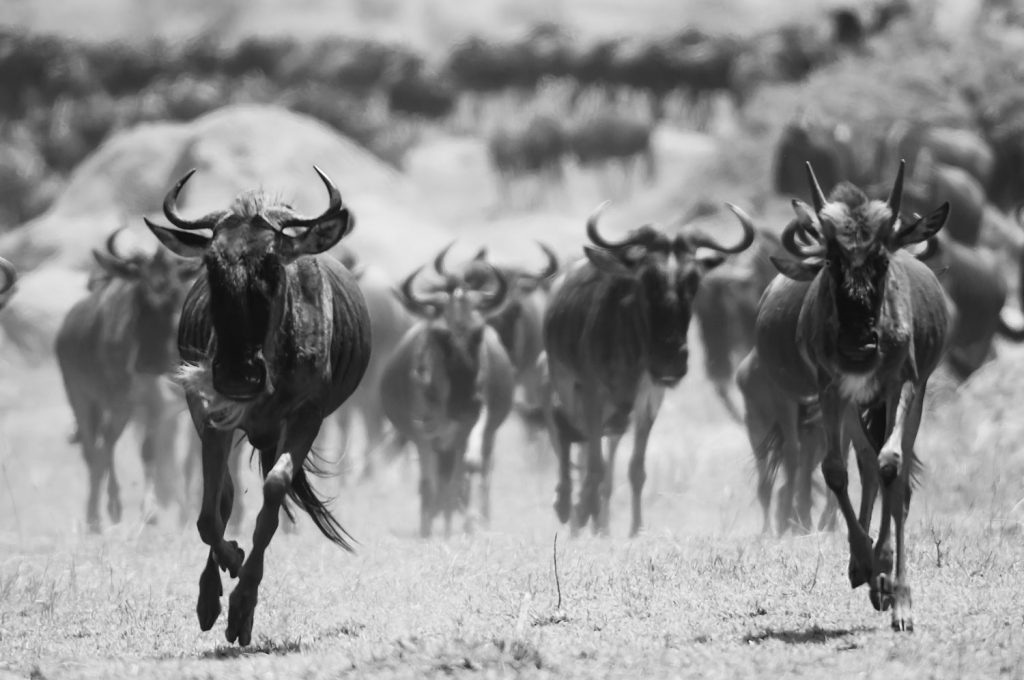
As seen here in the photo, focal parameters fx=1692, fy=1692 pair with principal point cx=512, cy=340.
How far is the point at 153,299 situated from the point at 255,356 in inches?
283

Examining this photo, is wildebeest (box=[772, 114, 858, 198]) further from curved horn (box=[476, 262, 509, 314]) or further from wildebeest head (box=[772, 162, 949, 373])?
wildebeest head (box=[772, 162, 949, 373])

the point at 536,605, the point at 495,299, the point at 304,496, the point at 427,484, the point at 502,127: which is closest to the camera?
the point at 536,605

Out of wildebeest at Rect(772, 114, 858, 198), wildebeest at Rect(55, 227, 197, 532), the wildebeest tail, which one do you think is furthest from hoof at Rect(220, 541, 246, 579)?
wildebeest at Rect(772, 114, 858, 198)

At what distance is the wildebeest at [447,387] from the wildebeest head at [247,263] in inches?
250

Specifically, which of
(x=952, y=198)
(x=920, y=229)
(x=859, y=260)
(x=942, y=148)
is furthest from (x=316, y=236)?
Result: (x=942, y=148)

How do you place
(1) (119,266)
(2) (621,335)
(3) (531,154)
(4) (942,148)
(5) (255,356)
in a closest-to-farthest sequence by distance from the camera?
(5) (255,356) → (2) (621,335) → (1) (119,266) → (4) (942,148) → (3) (531,154)

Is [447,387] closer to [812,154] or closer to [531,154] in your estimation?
[812,154]

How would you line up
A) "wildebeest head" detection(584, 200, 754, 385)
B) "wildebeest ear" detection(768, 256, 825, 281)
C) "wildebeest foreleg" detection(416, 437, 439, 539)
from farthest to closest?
"wildebeest foreleg" detection(416, 437, 439, 539)
"wildebeest head" detection(584, 200, 754, 385)
"wildebeest ear" detection(768, 256, 825, 281)

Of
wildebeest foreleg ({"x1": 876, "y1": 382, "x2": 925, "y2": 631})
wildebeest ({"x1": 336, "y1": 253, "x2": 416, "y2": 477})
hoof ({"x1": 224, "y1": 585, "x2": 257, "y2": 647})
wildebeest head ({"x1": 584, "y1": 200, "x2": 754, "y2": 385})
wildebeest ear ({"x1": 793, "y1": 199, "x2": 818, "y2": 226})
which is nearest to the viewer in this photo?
wildebeest foreleg ({"x1": 876, "y1": 382, "x2": 925, "y2": 631})

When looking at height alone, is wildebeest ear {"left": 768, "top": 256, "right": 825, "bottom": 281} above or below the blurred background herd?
below

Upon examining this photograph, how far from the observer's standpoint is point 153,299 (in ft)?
45.3

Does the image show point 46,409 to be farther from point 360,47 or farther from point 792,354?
point 360,47

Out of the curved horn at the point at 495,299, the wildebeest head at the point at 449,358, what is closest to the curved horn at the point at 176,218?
the wildebeest head at the point at 449,358

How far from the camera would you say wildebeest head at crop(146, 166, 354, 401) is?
6852 mm
